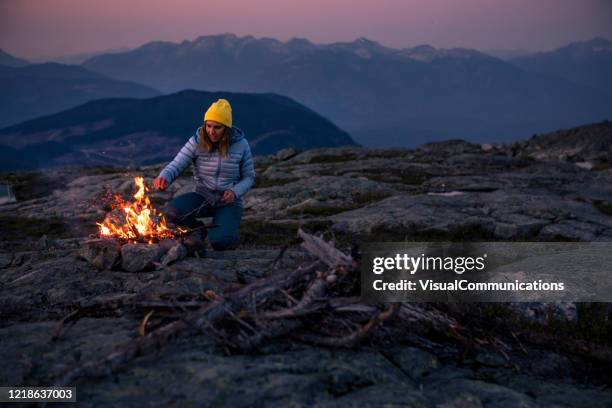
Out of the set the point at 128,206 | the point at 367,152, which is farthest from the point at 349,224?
the point at 367,152

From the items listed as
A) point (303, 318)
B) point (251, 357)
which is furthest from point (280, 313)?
point (251, 357)

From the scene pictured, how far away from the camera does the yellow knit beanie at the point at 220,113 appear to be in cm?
1062

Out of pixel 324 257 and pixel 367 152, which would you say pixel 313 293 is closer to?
pixel 324 257

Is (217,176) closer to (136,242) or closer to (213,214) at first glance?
(213,214)

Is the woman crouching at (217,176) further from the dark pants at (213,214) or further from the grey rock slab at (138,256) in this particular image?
the grey rock slab at (138,256)

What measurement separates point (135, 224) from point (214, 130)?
2864 millimetres

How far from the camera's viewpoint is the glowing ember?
31.1ft

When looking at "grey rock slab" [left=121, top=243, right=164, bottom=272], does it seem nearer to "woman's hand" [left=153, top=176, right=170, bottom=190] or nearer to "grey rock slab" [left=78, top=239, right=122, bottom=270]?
"grey rock slab" [left=78, top=239, right=122, bottom=270]

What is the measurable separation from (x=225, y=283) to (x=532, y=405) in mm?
3948

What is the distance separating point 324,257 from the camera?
20.8 ft

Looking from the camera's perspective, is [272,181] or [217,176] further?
[272,181]

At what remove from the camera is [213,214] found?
1229cm

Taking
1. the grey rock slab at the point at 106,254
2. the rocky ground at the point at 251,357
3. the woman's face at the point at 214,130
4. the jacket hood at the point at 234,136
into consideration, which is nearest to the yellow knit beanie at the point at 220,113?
the woman's face at the point at 214,130

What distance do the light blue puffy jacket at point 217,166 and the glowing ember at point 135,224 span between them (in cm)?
161
